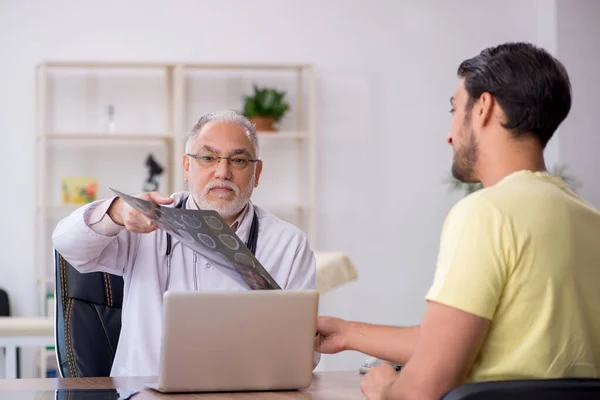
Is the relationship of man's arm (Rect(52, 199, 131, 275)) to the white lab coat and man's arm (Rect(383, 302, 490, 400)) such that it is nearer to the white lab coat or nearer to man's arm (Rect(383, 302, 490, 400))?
the white lab coat

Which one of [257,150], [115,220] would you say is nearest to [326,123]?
[257,150]

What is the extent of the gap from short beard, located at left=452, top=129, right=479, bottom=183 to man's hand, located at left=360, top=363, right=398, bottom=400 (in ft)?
1.17

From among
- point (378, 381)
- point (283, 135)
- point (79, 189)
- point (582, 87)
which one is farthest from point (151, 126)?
point (378, 381)

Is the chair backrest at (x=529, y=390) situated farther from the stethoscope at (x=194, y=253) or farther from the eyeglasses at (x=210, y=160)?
the eyeglasses at (x=210, y=160)

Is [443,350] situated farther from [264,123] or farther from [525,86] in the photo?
[264,123]

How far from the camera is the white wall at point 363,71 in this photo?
5.79m

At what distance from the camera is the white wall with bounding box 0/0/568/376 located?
5.79m

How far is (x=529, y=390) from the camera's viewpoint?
3.50 feet

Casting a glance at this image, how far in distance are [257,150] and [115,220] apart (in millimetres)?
528

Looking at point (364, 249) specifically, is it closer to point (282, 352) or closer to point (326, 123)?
point (326, 123)

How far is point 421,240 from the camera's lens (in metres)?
6.02

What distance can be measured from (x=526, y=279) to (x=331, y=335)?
1.81 ft

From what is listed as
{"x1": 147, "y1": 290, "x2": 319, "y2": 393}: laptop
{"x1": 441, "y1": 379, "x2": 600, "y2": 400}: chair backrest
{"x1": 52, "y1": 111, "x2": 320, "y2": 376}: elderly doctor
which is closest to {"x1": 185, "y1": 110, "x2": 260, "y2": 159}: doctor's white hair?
{"x1": 52, "y1": 111, "x2": 320, "y2": 376}: elderly doctor

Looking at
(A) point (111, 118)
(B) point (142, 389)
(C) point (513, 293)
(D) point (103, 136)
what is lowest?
(B) point (142, 389)
